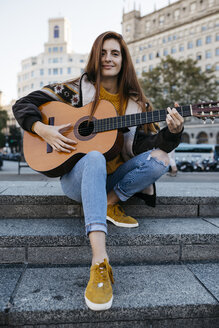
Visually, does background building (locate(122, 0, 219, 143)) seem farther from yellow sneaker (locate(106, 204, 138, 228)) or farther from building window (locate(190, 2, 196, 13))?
yellow sneaker (locate(106, 204, 138, 228))

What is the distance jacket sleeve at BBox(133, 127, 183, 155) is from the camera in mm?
2135

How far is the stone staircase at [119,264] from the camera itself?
4.80ft

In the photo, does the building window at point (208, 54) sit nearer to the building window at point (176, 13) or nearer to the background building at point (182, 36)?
the background building at point (182, 36)

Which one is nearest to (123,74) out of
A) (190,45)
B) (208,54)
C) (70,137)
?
(70,137)

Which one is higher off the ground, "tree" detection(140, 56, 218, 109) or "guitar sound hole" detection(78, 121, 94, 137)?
"tree" detection(140, 56, 218, 109)

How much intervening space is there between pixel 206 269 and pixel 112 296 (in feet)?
2.80

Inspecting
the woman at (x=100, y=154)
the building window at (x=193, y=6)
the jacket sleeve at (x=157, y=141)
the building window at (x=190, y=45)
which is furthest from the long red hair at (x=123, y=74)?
the building window at (x=193, y=6)

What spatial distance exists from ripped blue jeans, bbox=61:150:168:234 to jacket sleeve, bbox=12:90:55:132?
545mm

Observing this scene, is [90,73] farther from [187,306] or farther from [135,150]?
[187,306]

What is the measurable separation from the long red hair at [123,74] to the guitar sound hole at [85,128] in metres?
0.41

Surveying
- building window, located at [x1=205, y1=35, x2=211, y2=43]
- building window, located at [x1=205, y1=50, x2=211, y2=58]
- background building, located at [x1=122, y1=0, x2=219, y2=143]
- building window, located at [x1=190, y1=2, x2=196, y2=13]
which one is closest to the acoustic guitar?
background building, located at [x1=122, y1=0, x2=219, y2=143]

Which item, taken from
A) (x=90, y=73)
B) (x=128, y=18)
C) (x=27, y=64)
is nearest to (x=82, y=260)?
(x=90, y=73)

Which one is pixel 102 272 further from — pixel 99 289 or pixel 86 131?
pixel 86 131

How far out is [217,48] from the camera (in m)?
43.4
